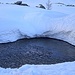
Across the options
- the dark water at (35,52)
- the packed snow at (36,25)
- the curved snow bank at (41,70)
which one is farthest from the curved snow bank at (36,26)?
the curved snow bank at (41,70)

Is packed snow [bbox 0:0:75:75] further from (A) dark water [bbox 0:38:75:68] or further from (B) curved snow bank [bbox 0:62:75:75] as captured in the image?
(B) curved snow bank [bbox 0:62:75:75]

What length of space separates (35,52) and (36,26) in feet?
8.09

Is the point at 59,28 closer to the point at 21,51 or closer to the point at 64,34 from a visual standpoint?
the point at 64,34

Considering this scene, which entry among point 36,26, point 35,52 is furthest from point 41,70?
point 36,26

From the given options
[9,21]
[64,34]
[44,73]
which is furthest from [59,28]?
[44,73]

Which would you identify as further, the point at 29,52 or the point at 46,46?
the point at 46,46

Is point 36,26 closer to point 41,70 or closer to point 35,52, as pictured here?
point 35,52

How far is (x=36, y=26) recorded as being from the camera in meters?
10.1

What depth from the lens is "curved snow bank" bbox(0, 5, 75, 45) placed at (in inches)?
371

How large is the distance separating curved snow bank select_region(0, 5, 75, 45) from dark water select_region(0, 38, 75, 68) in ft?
1.04

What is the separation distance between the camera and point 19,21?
10242mm

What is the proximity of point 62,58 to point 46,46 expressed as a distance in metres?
1.49

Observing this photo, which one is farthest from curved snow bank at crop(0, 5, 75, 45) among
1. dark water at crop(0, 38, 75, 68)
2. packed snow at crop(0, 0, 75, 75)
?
dark water at crop(0, 38, 75, 68)

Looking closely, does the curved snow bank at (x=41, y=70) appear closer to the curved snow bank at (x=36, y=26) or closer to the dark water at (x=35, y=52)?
the dark water at (x=35, y=52)
